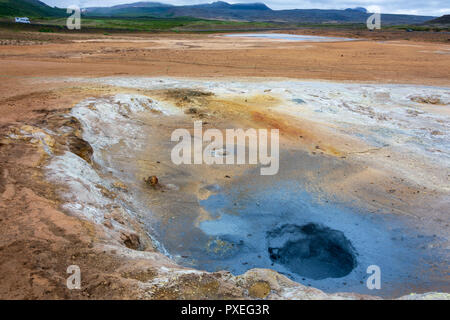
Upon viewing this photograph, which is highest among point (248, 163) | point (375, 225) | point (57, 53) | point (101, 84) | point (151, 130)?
point (57, 53)

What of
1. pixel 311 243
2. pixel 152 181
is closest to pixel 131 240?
pixel 152 181

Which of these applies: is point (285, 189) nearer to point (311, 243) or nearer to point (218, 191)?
point (218, 191)

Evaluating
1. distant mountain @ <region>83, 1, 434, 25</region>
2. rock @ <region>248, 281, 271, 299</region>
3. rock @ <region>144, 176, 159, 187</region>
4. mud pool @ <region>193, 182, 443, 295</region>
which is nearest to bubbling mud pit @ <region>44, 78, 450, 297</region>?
mud pool @ <region>193, 182, 443, 295</region>

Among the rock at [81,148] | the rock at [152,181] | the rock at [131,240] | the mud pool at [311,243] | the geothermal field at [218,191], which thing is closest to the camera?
the geothermal field at [218,191]

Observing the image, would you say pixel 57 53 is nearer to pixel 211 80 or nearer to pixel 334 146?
pixel 211 80

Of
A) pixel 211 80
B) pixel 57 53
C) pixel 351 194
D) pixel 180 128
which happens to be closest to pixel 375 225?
pixel 351 194

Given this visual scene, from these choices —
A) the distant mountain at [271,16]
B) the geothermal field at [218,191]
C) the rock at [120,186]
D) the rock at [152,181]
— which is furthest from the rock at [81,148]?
the distant mountain at [271,16]

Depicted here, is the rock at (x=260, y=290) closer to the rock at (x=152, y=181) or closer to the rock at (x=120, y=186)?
the rock at (x=120, y=186)
